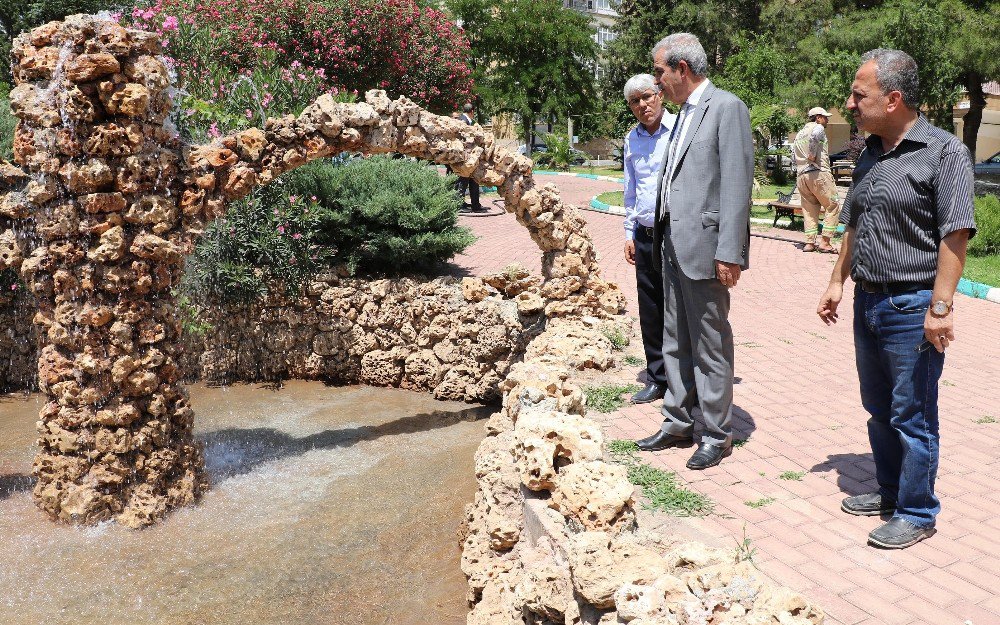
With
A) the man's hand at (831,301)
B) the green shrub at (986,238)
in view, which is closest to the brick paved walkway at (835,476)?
the man's hand at (831,301)

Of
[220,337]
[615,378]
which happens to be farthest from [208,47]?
[615,378]

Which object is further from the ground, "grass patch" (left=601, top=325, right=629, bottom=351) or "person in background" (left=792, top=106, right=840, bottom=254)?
"person in background" (left=792, top=106, right=840, bottom=254)

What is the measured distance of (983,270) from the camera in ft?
32.1

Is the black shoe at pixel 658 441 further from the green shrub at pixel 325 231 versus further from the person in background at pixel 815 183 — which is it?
the person in background at pixel 815 183

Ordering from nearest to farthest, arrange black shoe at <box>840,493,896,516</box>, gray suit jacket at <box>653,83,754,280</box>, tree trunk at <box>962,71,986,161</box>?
black shoe at <box>840,493,896,516</box> → gray suit jacket at <box>653,83,754,280</box> → tree trunk at <box>962,71,986,161</box>

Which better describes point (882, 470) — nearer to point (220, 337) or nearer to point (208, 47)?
point (220, 337)

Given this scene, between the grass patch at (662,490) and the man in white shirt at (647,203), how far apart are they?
1027 millimetres

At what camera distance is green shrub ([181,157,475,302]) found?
771cm

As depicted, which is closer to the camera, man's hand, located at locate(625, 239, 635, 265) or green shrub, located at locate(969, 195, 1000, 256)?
man's hand, located at locate(625, 239, 635, 265)

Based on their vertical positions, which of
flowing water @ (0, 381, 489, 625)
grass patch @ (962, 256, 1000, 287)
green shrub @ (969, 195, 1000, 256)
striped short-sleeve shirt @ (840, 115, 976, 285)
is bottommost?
flowing water @ (0, 381, 489, 625)

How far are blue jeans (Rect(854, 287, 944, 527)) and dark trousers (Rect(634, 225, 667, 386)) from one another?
6.33 feet

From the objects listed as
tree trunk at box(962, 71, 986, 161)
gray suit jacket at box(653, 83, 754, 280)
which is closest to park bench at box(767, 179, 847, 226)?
tree trunk at box(962, 71, 986, 161)

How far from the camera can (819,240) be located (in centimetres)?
1127

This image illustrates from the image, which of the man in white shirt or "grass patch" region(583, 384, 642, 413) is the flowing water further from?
the man in white shirt
